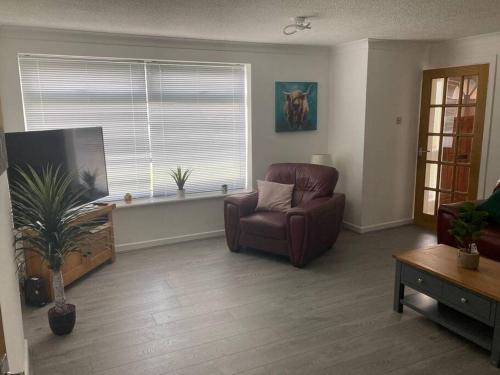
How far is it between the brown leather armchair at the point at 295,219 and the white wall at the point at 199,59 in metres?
0.55

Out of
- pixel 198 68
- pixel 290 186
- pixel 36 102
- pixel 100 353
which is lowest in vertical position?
pixel 100 353

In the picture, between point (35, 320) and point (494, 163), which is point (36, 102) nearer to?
point (35, 320)

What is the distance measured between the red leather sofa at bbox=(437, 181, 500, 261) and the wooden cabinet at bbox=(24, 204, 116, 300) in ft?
10.6

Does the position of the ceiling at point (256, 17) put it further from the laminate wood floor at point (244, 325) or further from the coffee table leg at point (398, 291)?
the laminate wood floor at point (244, 325)

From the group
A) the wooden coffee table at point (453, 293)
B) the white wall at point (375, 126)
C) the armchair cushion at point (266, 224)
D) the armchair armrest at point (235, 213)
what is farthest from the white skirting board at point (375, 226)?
the wooden coffee table at point (453, 293)

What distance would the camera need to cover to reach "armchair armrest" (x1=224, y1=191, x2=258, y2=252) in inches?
164

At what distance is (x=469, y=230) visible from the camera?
2.62 metres

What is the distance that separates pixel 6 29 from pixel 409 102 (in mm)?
4468

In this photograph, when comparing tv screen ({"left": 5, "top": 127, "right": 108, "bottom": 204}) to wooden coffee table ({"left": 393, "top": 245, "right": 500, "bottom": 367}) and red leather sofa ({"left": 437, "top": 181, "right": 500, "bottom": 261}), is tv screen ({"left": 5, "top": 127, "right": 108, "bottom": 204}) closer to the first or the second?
wooden coffee table ({"left": 393, "top": 245, "right": 500, "bottom": 367})

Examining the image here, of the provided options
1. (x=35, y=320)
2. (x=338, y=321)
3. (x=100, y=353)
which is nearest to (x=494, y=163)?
(x=338, y=321)

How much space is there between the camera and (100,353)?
2500 millimetres

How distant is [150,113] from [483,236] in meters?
3.51

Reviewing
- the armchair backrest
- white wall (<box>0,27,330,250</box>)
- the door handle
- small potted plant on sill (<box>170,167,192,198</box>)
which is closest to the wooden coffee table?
the armchair backrest

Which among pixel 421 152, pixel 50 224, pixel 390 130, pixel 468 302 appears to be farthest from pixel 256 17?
pixel 421 152
